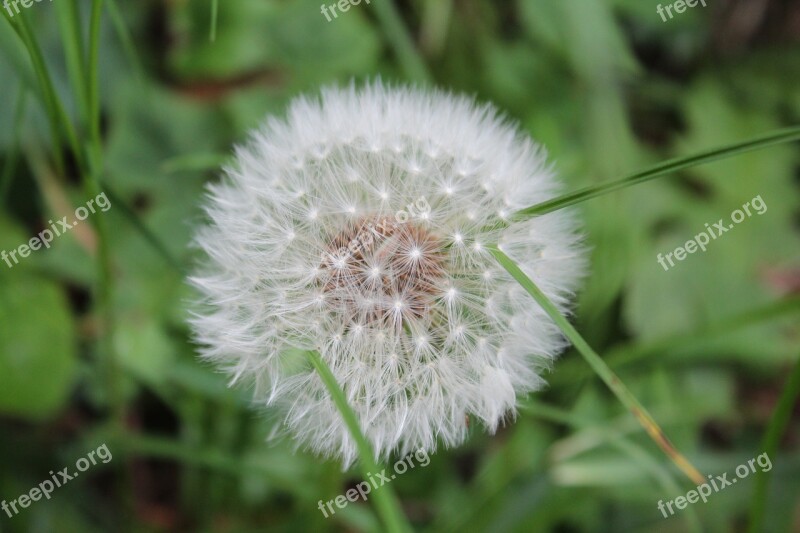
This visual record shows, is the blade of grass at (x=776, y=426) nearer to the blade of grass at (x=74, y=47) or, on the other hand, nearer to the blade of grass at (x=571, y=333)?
the blade of grass at (x=571, y=333)

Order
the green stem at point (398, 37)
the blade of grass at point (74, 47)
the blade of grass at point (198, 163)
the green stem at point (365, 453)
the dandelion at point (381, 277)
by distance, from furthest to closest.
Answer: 1. the green stem at point (398, 37)
2. the blade of grass at point (198, 163)
3. the blade of grass at point (74, 47)
4. the dandelion at point (381, 277)
5. the green stem at point (365, 453)

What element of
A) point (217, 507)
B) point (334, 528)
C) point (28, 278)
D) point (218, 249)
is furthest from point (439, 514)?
point (28, 278)

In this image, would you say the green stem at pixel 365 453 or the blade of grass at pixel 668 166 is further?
the blade of grass at pixel 668 166

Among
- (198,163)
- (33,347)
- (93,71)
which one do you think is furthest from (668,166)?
(33,347)

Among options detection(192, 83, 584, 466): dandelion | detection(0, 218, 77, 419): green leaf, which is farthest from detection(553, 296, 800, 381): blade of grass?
detection(0, 218, 77, 419): green leaf

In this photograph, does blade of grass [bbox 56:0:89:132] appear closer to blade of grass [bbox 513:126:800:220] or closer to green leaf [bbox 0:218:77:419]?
green leaf [bbox 0:218:77:419]

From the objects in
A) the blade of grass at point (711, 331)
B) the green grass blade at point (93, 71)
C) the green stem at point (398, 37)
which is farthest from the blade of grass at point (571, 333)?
the green stem at point (398, 37)

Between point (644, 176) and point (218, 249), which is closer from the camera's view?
point (644, 176)

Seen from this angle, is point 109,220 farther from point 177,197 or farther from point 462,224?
point 462,224

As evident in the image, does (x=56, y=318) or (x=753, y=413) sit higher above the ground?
(x=56, y=318)
